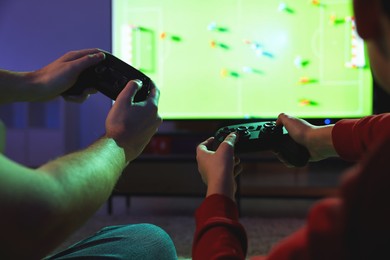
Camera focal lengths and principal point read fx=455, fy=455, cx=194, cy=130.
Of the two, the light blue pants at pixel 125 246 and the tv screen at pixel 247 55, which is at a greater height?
the tv screen at pixel 247 55

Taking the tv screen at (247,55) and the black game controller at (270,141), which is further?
the tv screen at (247,55)

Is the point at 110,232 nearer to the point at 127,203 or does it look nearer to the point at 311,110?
the point at 311,110

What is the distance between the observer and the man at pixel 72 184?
1.20 ft

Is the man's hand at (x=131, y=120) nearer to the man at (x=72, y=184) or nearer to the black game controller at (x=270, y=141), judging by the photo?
the man at (x=72, y=184)

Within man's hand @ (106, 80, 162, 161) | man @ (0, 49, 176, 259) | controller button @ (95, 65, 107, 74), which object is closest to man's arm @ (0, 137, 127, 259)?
man @ (0, 49, 176, 259)

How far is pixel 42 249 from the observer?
39 cm

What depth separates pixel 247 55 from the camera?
1.79m

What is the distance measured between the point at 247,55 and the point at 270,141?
1.15 metres

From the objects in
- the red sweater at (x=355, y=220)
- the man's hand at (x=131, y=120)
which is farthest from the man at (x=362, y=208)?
the man's hand at (x=131, y=120)

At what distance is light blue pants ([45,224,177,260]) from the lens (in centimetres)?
61

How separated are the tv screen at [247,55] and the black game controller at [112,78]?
114cm

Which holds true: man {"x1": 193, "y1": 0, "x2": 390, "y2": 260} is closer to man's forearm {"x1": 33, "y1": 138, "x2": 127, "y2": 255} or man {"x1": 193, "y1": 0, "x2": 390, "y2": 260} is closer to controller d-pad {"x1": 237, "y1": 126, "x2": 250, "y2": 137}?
man's forearm {"x1": 33, "y1": 138, "x2": 127, "y2": 255}

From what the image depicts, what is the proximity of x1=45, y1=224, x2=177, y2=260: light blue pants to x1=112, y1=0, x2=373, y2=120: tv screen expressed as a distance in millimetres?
1119

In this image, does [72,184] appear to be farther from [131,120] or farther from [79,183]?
[131,120]
